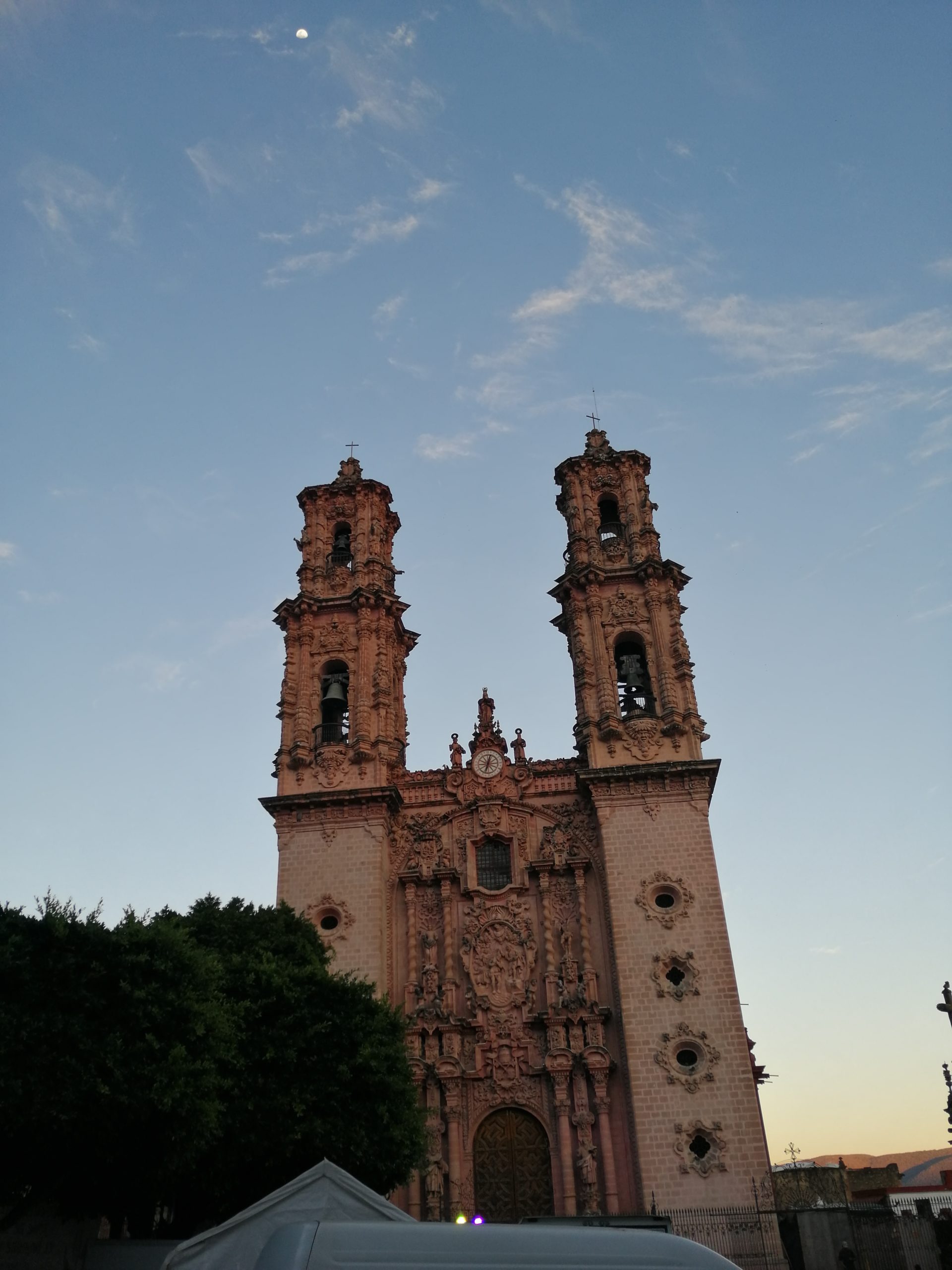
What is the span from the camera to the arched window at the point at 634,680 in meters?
32.9

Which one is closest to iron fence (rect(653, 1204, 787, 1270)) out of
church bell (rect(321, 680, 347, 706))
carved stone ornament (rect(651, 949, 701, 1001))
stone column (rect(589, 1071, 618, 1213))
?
stone column (rect(589, 1071, 618, 1213))

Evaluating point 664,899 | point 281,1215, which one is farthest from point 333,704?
point 281,1215

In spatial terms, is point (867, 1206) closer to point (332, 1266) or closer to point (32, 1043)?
point (32, 1043)

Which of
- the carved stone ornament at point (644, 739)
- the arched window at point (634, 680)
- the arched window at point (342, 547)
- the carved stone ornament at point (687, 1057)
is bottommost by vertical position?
the carved stone ornament at point (687, 1057)

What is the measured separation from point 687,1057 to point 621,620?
1355 centimetres

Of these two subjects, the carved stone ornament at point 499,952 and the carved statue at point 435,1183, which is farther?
the carved stone ornament at point 499,952

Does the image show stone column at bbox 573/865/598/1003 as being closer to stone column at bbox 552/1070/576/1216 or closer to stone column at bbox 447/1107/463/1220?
stone column at bbox 552/1070/576/1216

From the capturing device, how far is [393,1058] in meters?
21.9

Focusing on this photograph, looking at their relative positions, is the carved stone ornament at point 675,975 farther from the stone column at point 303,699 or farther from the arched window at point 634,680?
the stone column at point 303,699

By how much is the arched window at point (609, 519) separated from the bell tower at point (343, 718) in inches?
304

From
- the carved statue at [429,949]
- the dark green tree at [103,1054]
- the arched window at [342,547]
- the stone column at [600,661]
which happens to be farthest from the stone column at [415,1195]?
the arched window at [342,547]

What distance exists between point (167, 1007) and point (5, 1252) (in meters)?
7.03

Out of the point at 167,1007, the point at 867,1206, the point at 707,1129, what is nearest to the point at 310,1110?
the point at 167,1007

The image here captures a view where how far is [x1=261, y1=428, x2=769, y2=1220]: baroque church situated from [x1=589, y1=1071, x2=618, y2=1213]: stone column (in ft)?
0.18
